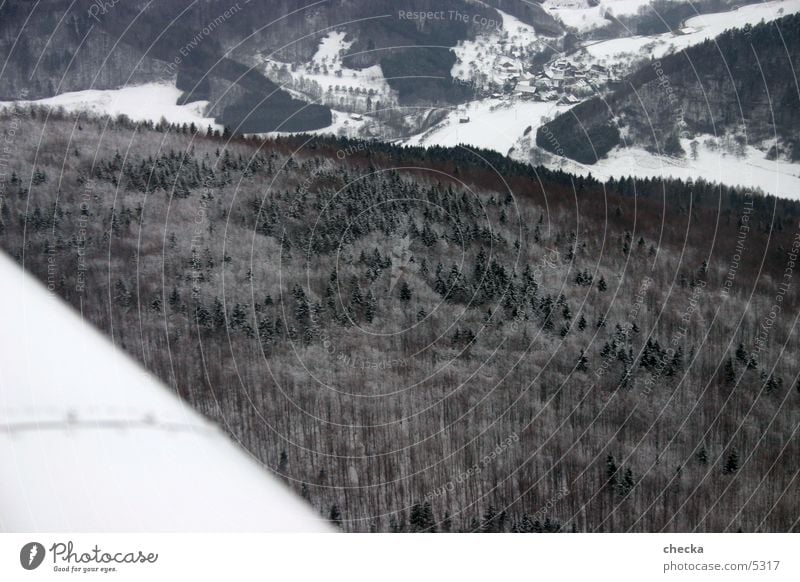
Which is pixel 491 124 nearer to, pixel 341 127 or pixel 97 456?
pixel 341 127

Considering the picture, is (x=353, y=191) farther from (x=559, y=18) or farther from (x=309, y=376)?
(x=559, y=18)

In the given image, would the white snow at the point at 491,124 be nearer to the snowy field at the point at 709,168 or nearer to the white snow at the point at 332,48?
the snowy field at the point at 709,168

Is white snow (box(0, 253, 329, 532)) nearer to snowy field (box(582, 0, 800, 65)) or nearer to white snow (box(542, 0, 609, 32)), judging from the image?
snowy field (box(582, 0, 800, 65))

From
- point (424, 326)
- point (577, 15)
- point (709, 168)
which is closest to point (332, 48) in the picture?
point (577, 15)

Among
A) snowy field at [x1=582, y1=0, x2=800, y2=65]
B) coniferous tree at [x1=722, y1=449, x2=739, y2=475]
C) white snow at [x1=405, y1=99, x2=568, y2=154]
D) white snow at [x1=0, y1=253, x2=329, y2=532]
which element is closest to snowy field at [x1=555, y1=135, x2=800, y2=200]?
white snow at [x1=405, y1=99, x2=568, y2=154]

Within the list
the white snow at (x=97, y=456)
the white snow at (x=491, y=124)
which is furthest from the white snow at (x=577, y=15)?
the white snow at (x=97, y=456)

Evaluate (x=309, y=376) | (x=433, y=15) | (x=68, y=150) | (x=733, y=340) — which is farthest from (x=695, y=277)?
(x=433, y=15)
